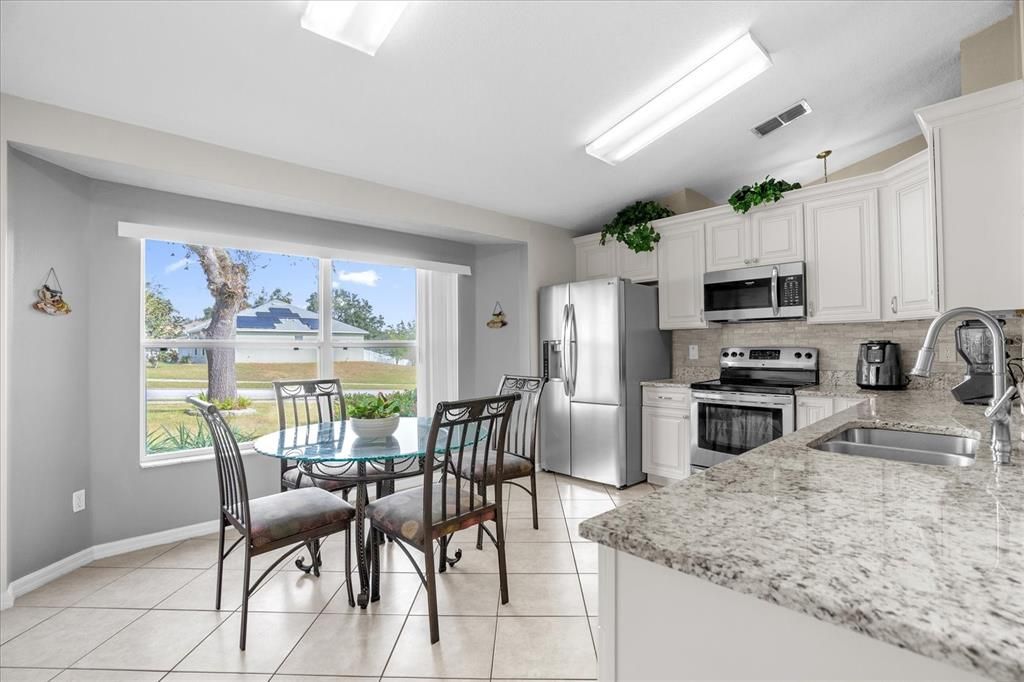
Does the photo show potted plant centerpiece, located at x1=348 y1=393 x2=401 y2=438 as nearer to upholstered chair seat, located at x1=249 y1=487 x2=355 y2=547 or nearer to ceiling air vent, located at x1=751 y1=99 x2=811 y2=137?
upholstered chair seat, located at x1=249 y1=487 x2=355 y2=547

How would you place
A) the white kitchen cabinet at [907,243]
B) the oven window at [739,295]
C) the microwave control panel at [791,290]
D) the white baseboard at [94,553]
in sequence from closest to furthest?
the white baseboard at [94,553] → the white kitchen cabinet at [907,243] → the microwave control panel at [791,290] → the oven window at [739,295]

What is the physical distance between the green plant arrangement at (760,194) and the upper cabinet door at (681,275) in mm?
349

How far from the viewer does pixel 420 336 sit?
438 centimetres

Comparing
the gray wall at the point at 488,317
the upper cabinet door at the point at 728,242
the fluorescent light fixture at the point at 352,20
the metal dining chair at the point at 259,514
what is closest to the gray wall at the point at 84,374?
the metal dining chair at the point at 259,514

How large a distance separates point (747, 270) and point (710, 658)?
3.45 m

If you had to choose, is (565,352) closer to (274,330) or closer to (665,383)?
(665,383)

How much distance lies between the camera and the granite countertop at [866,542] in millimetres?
531

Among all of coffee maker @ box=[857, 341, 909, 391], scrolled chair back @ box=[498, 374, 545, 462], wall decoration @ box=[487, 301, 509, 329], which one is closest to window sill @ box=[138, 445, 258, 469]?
scrolled chair back @ box=[498, 374, 545, 462]

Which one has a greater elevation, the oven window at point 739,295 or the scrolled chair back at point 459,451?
the oven window at point 739,295

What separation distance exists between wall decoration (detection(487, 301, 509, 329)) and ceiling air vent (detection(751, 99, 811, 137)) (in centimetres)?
243

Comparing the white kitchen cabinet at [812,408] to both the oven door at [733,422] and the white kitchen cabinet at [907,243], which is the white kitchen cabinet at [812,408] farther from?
the white kitchen cabinet at [907,243]

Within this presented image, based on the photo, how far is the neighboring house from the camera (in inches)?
128

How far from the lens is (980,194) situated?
2121 millimetres

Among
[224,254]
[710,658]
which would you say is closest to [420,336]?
[224,254]
